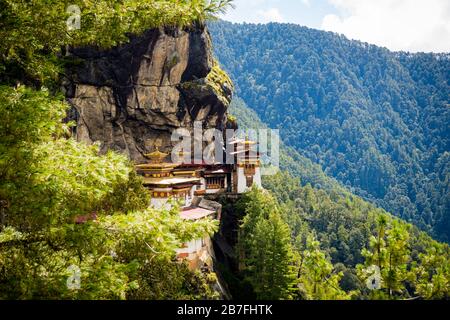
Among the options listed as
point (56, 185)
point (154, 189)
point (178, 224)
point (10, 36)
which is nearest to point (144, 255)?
point (178, 224)

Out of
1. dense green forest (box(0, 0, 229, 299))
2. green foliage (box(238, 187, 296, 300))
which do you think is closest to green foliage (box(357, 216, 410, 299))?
dense green forest (box(0, 0, 229, 299))

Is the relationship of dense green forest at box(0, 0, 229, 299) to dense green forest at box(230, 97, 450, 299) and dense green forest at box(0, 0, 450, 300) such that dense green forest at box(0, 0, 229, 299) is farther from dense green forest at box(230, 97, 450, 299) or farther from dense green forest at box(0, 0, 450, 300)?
dense green forest at box(230, 97, 450, 299)

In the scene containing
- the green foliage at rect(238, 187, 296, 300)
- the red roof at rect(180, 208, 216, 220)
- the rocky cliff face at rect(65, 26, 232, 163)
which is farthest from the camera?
Result: the rocky cliff face at rect(65, 26, 232, 163)

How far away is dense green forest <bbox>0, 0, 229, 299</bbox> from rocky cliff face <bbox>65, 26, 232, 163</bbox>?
78.2 feet

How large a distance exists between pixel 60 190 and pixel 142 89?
2750 cm

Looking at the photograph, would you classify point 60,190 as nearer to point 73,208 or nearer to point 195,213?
point 73,208

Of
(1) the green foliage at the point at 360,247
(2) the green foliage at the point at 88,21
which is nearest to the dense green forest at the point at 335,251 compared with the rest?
(1) the green foliage at the point at 360,247

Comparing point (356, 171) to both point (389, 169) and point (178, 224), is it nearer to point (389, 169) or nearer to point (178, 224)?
point (389, 169)

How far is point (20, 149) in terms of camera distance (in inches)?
198

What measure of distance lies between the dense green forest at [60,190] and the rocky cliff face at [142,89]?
78.2 ft

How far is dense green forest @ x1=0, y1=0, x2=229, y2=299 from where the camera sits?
4945 millimetres

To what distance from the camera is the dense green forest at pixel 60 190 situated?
495 centimetres

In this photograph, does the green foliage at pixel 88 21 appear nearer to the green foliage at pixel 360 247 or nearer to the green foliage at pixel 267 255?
the green foliage at pixel 360 247
